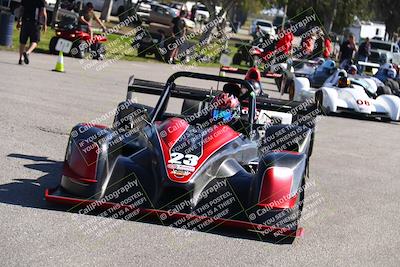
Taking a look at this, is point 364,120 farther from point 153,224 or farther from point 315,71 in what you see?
point 153,224

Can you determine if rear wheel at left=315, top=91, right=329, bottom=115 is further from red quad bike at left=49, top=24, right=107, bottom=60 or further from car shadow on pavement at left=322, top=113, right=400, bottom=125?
red quad bike at left=49, top=24, right=107, bottom=60

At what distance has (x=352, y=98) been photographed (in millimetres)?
20406

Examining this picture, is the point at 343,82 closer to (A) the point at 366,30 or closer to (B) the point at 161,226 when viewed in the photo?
(B) the point at 161,226

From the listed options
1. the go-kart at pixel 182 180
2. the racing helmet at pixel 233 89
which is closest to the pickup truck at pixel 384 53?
the racing helmet at pixel 233 89

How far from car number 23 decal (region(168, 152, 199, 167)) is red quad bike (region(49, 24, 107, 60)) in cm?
1793

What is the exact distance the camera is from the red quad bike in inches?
1003

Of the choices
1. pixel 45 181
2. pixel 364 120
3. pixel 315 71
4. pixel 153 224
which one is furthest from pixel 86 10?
pixel 153 224

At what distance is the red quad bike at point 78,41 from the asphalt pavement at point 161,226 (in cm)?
875

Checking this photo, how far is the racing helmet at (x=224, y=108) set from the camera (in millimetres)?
9578

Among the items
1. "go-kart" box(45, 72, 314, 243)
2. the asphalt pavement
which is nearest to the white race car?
Answer: the asphalt pavement

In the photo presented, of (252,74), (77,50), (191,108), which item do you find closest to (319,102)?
(191,108)

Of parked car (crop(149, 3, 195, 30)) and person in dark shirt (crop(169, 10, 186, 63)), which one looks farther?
parked car (crop(149, 3, 195, 30))

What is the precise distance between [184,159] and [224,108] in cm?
176

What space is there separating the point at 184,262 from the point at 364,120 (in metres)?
14.8
